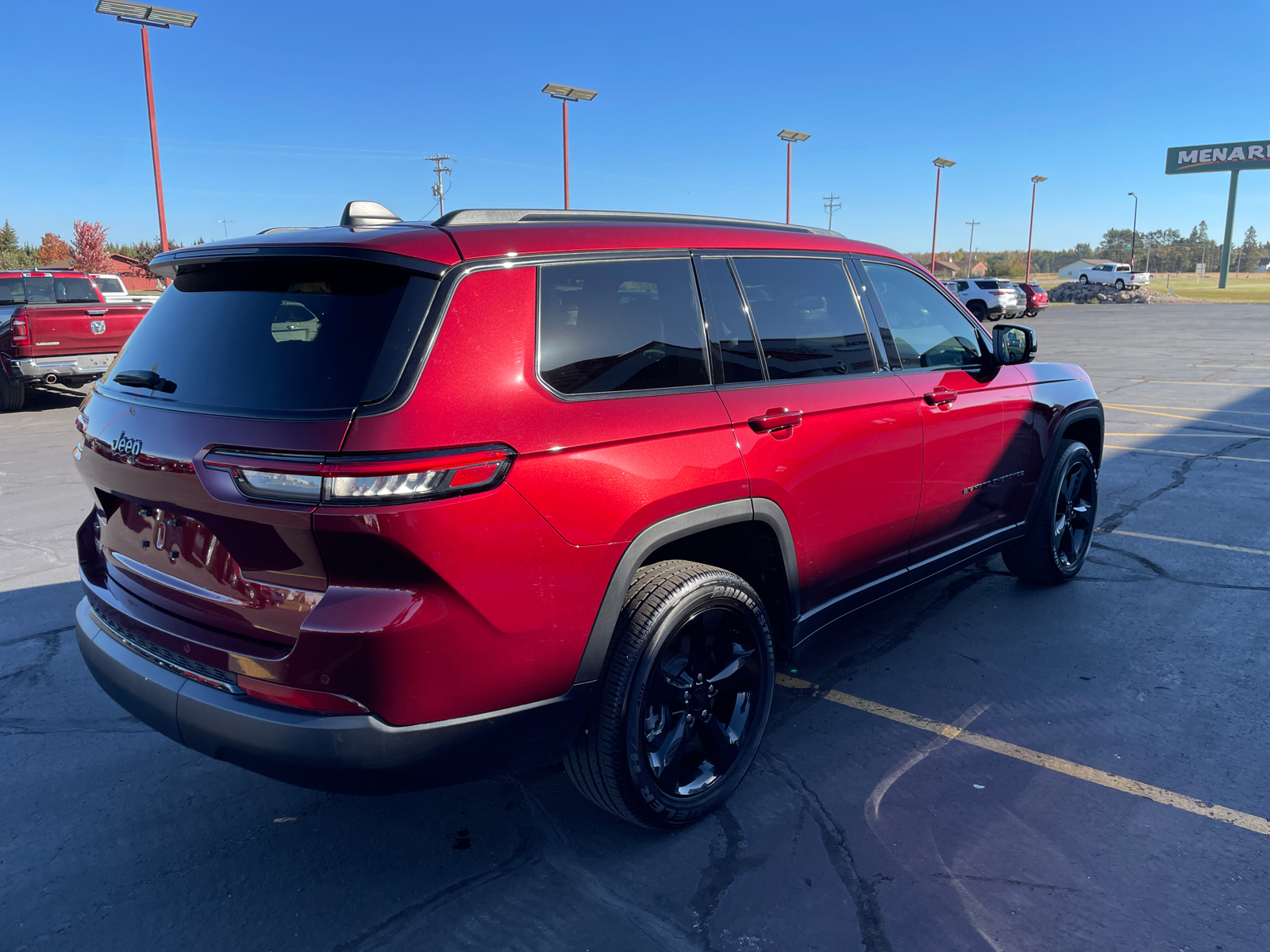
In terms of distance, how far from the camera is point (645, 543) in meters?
2.51

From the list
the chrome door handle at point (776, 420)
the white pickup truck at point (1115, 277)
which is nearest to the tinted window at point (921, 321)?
the chrome door handle at point (776, 420)

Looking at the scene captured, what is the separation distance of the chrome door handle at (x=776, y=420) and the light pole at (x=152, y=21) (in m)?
22.1

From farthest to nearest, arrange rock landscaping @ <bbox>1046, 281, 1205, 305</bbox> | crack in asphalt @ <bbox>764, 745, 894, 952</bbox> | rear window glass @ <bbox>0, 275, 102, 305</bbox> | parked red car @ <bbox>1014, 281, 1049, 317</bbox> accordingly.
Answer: rock landscaping @ <bbox>1046, 281, 1205, 305</bbox> < parked red car @ <bbox>1014, 281, 1049, 317</bbox> < rear window glass @ <bbox>0, 275, 102, 305</bbox> < crack in asphalt @ <bbox>764, 745, 894, 952</bbox>

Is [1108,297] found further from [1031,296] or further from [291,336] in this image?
[291,336]

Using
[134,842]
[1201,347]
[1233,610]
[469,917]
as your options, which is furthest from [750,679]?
[1201,347]

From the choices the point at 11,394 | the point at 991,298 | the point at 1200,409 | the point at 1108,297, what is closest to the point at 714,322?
the point at 1200,409

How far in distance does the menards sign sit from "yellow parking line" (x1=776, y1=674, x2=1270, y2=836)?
90879 mm

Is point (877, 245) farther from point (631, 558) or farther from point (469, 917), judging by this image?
point (469, 917)

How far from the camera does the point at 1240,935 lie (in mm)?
2260

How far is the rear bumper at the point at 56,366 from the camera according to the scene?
38.8 feet

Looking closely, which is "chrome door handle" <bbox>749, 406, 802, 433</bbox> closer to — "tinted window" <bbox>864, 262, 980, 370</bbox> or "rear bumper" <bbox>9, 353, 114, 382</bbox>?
"tinted window" <bbox>864, 262, 980, 370</bbox>

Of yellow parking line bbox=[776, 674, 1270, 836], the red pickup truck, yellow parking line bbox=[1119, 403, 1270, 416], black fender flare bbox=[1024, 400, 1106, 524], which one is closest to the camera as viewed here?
yellow parking line bbox=[776, 674, 1270, 836]

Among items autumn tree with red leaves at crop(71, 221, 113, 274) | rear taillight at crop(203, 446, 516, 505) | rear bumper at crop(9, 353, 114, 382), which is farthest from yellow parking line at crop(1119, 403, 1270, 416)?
autumn tree with red leaves at crop(71, 221, 113, 274)

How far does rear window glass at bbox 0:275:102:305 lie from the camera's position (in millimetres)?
14414
